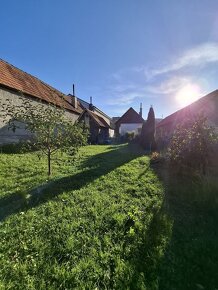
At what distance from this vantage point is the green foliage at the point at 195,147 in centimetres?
901

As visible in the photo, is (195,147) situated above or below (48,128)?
below

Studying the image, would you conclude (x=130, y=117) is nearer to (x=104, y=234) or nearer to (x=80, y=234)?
(x=104, y=234)

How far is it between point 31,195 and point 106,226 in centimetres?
242

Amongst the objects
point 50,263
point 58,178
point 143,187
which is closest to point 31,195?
point 58,178

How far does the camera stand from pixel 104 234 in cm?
460

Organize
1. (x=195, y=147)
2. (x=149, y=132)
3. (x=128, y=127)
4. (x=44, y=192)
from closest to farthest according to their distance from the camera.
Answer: (x=44, y=192) < (x=195, y=147) < (x=149, y=132) < (x=128, y=127)

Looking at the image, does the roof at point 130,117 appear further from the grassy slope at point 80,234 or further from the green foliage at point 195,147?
the grassy slope at point 80,234

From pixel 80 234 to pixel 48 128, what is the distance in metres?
4.56

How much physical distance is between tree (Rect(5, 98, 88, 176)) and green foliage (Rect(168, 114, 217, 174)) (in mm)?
4108

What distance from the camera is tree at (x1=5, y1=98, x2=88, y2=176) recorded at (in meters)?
7.91

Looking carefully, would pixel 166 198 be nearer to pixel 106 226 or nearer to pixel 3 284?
pixel 106 226

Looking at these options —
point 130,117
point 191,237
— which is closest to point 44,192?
point 191,237

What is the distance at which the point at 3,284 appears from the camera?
3.11 metres

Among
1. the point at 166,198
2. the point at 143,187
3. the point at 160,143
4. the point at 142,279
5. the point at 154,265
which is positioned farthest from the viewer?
the point at 160,143
